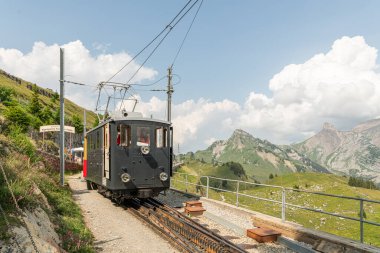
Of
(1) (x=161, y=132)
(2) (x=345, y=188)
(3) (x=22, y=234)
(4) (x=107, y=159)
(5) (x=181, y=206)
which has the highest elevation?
(1) (x=161, y=132)

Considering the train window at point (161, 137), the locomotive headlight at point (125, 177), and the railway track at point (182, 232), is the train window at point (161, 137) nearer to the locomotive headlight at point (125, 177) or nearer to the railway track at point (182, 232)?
the locomotive headlight at point (125, 177)

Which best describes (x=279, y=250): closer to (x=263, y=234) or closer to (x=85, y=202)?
(x=263, y=234)

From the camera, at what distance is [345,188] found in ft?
584

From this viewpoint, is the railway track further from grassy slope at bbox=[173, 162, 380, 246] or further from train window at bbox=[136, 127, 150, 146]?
grassy slope at bbox=[173, 162, 380, 246]

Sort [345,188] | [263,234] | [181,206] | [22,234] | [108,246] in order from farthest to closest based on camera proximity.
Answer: [345,188] < [181,206] < [263,234] < [108,246] < [22,234]

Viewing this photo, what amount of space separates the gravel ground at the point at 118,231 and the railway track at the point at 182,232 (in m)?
0.24

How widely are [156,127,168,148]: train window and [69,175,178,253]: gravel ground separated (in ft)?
10.4

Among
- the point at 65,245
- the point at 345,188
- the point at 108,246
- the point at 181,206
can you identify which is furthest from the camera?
the point at 345,188

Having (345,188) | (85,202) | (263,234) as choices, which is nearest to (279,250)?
(263,234)

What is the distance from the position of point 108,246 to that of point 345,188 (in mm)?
191245

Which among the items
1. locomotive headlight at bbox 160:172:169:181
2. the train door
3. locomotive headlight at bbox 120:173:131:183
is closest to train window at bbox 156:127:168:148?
locomotive headlight at bbox 160:172:169:181

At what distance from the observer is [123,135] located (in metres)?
13.8

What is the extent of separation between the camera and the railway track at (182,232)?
8.45m

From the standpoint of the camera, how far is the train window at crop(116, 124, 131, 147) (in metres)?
13.7
